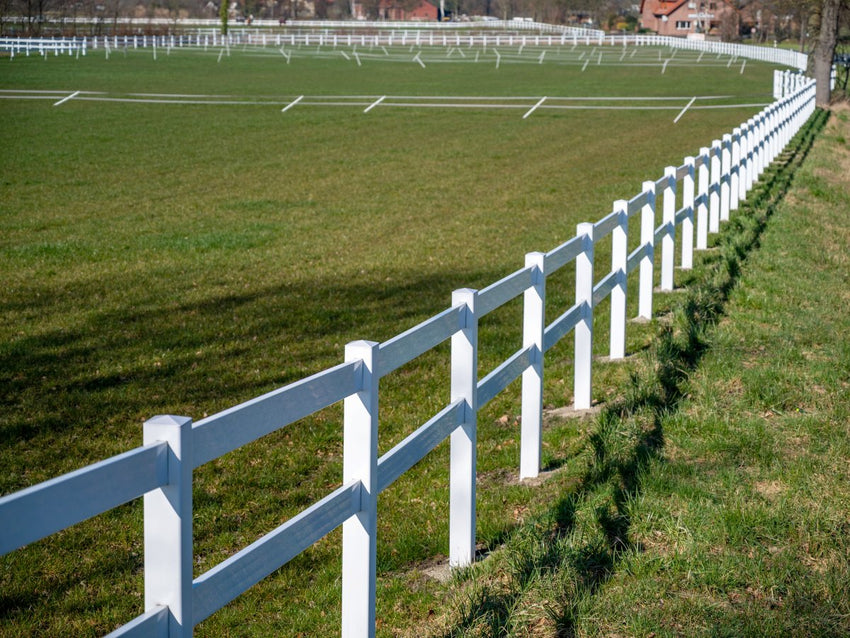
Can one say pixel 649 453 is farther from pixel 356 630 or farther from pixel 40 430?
pixel 40 430

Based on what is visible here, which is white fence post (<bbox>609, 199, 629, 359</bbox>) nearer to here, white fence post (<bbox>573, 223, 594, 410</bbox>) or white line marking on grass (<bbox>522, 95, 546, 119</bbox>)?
white fence post (<bbox>573, 223, 594, 410</bbox>)

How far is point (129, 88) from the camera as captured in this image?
146ft

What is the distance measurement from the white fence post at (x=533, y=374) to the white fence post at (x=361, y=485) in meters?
2.16

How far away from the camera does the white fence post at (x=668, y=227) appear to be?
425 inches

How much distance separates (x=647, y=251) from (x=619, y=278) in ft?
4.88

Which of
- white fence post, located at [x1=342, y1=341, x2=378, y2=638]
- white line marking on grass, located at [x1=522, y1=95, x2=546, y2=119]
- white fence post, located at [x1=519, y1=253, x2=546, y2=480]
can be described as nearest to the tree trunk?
white line marking on grass, located at [x1=522, y1=95, x2=546, y2=119]

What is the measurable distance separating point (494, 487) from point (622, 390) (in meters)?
1.92

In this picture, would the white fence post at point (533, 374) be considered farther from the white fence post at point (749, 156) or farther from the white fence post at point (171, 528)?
the white fence post at point (749, 156)

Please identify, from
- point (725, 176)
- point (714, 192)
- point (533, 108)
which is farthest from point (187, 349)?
point (533, 108)

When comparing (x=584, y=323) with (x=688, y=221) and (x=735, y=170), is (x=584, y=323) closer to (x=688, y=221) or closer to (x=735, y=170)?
(x=688, y=221)

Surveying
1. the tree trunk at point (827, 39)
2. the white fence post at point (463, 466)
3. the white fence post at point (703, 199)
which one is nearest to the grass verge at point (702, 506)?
the white fence post at point (463, 466)

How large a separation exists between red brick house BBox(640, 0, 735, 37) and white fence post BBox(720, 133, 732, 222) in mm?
121686

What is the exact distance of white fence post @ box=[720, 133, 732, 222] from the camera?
15.2m

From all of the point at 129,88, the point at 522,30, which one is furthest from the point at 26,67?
the point at 522,30
